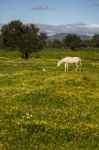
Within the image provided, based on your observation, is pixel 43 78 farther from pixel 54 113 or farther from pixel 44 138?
pixel 44 138

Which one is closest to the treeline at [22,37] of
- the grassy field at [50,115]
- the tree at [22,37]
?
the tree at [22,37]

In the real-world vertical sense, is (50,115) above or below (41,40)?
below

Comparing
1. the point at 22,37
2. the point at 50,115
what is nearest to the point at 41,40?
the point at 22,37

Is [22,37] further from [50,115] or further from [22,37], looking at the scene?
[50,115]

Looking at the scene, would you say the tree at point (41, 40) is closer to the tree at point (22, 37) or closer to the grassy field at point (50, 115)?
the tree at point (22, 37)

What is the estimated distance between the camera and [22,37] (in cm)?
11238

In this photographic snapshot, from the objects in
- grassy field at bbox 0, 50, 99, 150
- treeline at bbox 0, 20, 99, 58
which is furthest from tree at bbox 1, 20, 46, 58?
grassy field at bbox 0, 50, 99, 150

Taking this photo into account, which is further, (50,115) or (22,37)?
(22,37)

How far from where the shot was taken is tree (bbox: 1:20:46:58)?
11100cm

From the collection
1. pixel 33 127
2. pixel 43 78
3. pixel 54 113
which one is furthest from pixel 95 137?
pixel 43 78

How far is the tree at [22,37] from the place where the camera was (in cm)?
11100

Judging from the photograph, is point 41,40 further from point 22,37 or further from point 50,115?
point 50,115

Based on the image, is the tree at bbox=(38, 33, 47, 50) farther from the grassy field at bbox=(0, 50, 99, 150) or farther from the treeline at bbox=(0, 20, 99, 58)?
the grassy field at bbox=(0, 50, 99, 150)

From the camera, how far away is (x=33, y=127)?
2352 cm
